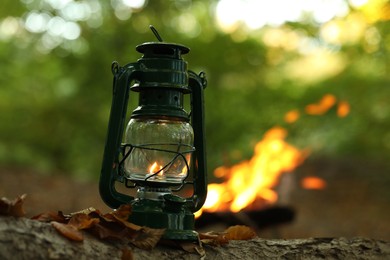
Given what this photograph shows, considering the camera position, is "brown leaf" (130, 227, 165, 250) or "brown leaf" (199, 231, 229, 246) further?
"brown leaf" (199, 231, 229, 246)

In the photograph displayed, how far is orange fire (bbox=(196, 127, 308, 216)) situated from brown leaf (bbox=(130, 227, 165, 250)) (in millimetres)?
2987

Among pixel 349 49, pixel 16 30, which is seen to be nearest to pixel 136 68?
pixel 349 49

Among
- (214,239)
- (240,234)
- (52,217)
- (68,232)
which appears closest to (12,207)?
(68,232)

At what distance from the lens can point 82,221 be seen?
114 inches

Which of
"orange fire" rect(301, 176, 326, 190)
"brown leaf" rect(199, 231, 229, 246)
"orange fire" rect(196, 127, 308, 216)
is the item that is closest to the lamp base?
"brown leaf" rect(199, 231, 229, 246)

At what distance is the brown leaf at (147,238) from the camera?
2.88 meters

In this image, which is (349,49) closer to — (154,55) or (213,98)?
(213,98)

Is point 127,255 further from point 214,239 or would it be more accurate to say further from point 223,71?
point 223,71

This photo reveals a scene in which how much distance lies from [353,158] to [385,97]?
8.96 feet

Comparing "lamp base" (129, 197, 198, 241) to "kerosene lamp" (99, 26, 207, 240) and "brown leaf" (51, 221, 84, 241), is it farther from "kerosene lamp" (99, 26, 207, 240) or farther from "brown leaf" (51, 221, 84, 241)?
"brown leaf" (51, 221, 84, 241)

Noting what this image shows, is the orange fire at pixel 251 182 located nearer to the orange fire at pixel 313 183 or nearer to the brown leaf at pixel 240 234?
the brown leaf at pixel 240 234

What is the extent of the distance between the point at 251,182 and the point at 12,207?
150 inches

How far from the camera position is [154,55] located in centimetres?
315

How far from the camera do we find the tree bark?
102 inches
